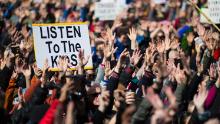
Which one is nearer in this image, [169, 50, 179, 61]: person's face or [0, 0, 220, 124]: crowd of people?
[0, 0, 220, 124]: crowd of people

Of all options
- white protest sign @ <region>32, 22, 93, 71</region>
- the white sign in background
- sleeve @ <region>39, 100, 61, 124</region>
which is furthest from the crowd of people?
the white sign in background

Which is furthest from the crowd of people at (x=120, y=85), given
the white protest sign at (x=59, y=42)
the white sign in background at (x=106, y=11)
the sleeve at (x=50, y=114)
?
the white sign in background at (x=106, y=11)

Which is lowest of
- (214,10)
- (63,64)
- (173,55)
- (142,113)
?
(142,113)

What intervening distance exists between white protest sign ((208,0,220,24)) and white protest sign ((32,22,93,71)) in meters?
3.14

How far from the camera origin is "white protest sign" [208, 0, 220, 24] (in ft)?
41.6

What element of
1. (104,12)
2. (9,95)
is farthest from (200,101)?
(104,12)

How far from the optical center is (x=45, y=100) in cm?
796

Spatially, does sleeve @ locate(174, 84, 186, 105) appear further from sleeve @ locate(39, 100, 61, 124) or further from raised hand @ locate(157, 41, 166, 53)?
raised hand @ locate(157, 41, 166, 53)

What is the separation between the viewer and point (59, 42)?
403 inches

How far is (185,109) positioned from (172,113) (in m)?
2.19

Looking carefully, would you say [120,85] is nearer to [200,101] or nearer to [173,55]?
[200,101]

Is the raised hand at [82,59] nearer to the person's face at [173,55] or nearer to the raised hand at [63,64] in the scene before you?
the raised hand at [63,64]

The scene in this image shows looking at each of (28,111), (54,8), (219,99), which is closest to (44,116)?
(28,111)

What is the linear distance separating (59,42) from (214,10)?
3.62 metres
